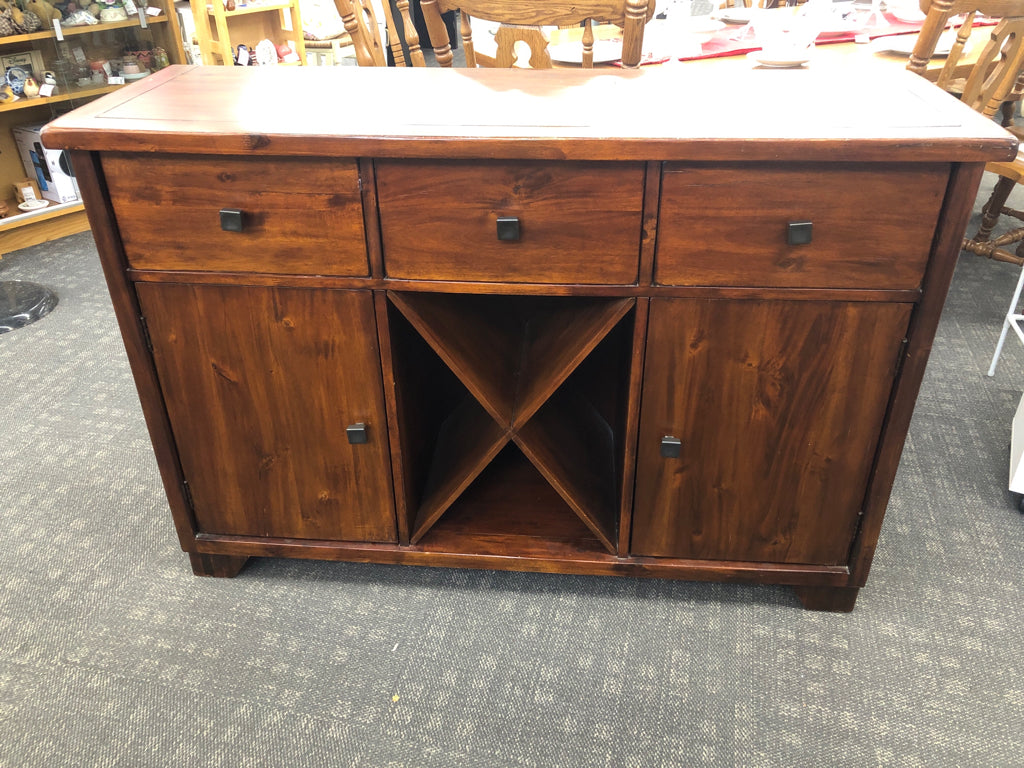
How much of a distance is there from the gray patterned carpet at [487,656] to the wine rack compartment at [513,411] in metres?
0.14

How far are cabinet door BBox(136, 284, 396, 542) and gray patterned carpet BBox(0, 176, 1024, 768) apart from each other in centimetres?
17

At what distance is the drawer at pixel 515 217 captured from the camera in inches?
39.4

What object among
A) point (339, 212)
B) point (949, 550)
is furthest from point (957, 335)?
point (339, 212)

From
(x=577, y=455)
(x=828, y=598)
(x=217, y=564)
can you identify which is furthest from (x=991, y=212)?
(x=217, y=564)

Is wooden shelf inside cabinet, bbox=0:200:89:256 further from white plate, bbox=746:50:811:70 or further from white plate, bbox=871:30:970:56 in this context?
white plate, bbox=871:30:970:56

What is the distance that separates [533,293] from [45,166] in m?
2.64

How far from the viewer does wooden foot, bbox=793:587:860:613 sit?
1326 mm

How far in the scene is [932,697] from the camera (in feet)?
3.93

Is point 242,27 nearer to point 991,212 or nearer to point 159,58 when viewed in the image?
point 159,58

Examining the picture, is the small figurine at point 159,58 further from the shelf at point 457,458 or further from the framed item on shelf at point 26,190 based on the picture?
the shelf at point 457,458

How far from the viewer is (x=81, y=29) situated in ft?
9.05

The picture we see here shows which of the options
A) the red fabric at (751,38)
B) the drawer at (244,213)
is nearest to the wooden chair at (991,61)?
the red fabric at (751,38)

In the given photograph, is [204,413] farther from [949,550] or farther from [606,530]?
[949,550]

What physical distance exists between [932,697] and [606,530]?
57 centimetres
